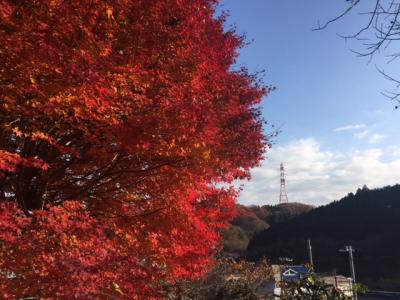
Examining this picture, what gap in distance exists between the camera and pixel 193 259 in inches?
483

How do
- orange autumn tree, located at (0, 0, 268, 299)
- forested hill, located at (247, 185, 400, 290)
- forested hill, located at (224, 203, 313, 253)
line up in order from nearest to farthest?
1. orange autumn tree, located at (0, 0, 268, 299)
2. forested hill, located at (247, 185, 400, 290)
3. forested hill, located at (224, 203, 313, 253)

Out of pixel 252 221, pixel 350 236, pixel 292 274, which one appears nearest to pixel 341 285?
pixel 292 274

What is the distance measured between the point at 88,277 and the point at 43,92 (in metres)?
3.33

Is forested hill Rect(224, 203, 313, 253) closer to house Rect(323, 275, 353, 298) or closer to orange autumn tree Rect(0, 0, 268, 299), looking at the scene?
house Rect(323, 275, 353, 298)

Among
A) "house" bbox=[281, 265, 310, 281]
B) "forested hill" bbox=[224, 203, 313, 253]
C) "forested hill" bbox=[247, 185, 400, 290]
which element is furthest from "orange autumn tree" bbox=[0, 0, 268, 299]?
"forested hill" bbox=[247, 185, 400, 290]

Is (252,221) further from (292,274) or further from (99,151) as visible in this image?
(99,151)

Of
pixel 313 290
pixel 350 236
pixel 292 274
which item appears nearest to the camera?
pixel 313 290

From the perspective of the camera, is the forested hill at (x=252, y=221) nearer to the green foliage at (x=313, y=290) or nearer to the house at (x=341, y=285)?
the house at (x=341, y=285)

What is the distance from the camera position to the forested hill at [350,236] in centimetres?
6828

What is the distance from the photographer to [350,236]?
80688 mm

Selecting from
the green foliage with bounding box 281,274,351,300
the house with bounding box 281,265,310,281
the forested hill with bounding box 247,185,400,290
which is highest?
the forested hill with bounding box 247,185,400,290

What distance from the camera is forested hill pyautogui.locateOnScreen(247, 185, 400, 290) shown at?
6828 centimetres

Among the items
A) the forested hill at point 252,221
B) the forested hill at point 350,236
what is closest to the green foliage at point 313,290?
the forested hill at point 252,221

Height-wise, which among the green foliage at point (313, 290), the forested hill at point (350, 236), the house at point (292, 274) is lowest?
the green foliage at point (313, 290)
